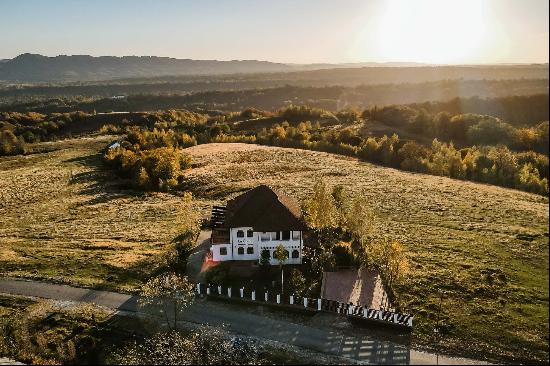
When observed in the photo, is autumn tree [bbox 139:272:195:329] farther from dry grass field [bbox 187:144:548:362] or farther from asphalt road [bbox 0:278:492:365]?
dry grass field [bbox 187:144:548:362]

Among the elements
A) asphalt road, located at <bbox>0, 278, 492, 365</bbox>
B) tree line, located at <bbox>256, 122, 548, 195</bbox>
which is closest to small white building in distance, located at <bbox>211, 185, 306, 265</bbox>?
asphalt road, located at <bbox>0, 278, 492, 365</bbox>

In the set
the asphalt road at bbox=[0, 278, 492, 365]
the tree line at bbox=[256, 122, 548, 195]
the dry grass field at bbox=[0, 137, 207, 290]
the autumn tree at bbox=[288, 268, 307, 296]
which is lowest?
the asphalt road at bbox=[0, 278, 492, 365]

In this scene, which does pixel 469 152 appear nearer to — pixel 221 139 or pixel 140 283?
pixel 221 139

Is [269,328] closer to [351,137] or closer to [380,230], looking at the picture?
[380,230]

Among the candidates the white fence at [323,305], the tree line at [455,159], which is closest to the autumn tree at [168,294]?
the white fence at [323,305]

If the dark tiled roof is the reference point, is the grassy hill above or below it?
below

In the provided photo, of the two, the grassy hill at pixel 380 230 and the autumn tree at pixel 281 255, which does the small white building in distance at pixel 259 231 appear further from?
the grassy hill at pixel 380 230

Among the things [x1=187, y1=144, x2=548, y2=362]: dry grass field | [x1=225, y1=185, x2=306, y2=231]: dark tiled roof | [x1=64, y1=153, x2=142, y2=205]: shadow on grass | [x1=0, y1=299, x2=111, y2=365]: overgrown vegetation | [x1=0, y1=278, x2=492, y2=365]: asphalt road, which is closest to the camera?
[x1=0, y1=278, x2=492, y2=365]: asphalt road
